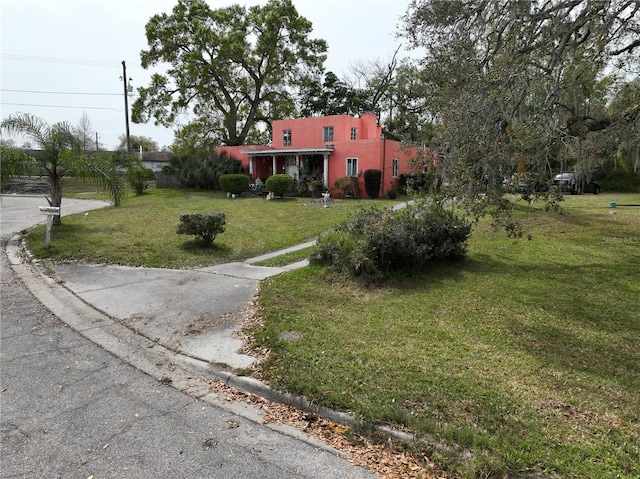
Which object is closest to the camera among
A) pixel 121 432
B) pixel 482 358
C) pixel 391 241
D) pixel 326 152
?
pixel 121 432

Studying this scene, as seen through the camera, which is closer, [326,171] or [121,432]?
[121,432]

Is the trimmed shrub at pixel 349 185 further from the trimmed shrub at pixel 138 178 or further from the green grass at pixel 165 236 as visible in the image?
the trimmed shrub at pixel 138 178

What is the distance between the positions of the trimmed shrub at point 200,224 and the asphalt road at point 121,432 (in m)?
4.96

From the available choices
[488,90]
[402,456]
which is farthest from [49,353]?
[488,90]

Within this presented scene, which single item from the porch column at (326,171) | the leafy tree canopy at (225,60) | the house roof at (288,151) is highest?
the leafy tree canopy at (225,60)

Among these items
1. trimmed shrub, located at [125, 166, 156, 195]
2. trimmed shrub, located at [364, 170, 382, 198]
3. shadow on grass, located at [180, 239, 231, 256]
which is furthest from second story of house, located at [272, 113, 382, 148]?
shadow on grass, located at [180, 239, 231, 256]

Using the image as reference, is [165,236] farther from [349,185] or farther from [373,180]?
[373,180]

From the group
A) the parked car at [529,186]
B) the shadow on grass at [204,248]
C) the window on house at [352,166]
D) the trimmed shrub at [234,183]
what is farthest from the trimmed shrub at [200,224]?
the window on house at [352,166]

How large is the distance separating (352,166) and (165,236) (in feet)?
46.8

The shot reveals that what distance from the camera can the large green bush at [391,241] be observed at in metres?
6.23

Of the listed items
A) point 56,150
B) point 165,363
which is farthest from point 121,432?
point 56,150

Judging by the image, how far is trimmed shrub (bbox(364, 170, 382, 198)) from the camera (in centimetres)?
2112

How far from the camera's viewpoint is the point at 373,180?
21172 millimetres

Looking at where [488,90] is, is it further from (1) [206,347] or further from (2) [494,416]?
(1) [206,347]
